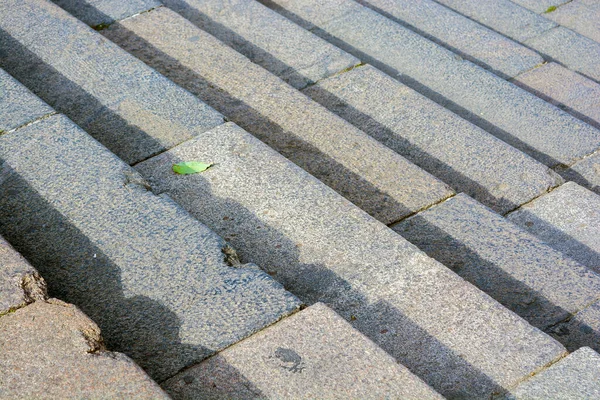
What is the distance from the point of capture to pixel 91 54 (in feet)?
10.6

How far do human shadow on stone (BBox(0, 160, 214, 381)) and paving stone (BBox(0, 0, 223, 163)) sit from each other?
0.52m

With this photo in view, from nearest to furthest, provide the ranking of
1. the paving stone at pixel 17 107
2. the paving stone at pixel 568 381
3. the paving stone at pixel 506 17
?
the paving stone at pixel 568 381 < the paving stone at pixel 17 107 < the paving stone at pixel 506 17

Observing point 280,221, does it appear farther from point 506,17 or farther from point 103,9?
point 506,17

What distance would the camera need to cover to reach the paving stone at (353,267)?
6.35 ft

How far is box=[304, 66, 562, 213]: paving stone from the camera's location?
3.06 metres

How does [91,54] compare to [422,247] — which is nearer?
[422,247]

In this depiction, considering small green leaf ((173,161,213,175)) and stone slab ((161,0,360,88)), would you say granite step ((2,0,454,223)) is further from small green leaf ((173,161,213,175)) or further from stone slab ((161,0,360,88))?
stone slab ((161,0,360,88))

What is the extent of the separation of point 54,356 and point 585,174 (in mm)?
2688

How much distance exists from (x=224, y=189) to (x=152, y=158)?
0.36m

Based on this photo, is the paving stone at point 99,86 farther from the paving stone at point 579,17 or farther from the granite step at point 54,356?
the paving stone at point 579,17

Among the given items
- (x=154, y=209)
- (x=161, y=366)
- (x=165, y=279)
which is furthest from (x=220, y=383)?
(x=154, y=209)

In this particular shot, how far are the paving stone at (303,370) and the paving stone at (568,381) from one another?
0.29 m

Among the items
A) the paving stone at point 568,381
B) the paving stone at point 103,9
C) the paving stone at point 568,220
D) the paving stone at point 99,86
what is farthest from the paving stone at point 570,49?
the paving stone at point 568,381

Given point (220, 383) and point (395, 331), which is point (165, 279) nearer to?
point (220, 383)
